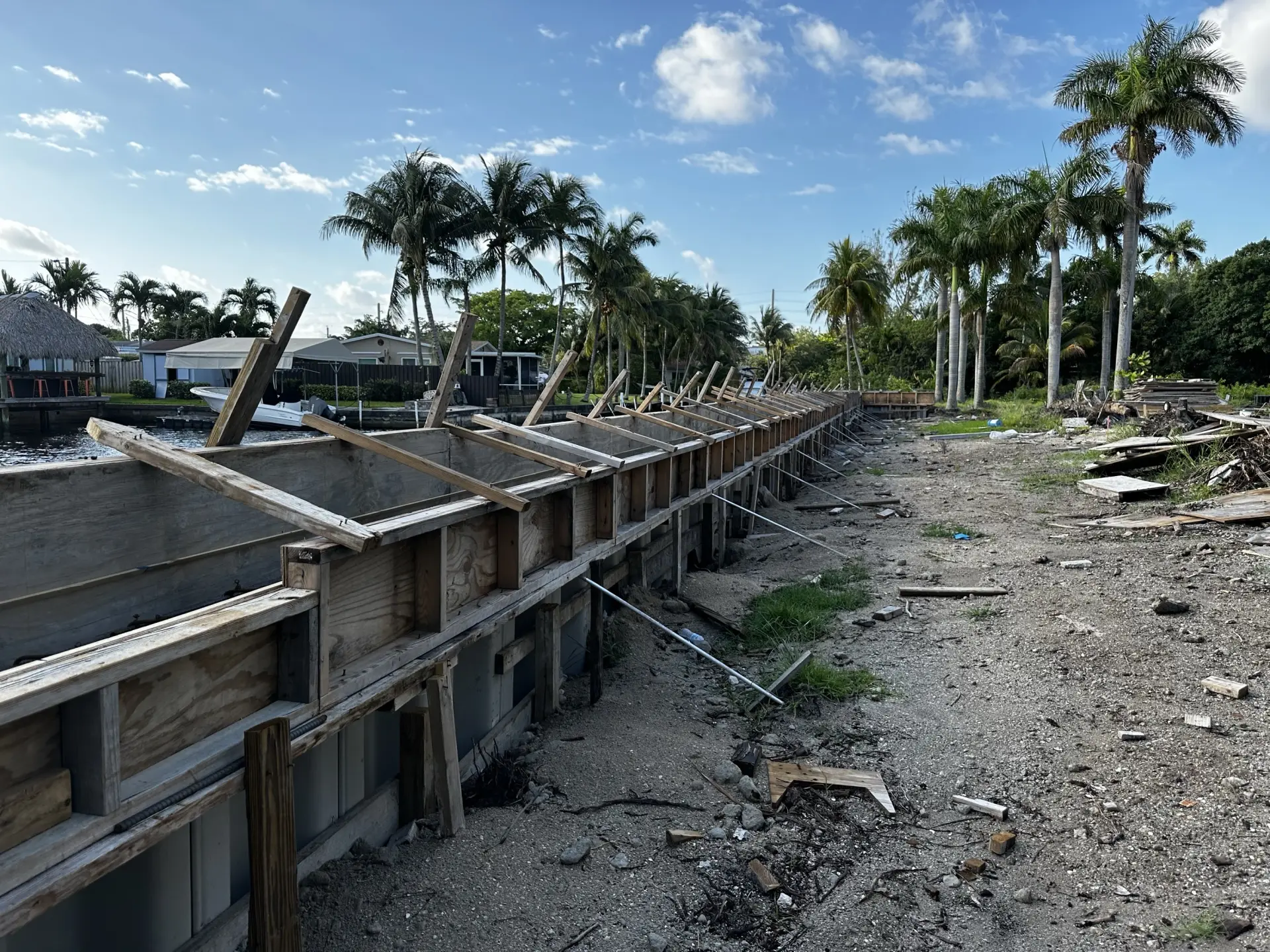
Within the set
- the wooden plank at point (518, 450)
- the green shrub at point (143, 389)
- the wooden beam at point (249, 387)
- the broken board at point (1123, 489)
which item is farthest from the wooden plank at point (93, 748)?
the green shrub at point (143, 389)

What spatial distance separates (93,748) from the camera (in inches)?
94.5

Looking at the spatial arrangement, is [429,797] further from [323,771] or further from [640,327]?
[640,327]

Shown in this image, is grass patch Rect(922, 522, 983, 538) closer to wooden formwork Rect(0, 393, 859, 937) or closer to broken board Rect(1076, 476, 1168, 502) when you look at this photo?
broken board Rect(1076, 476, 1168, 502)

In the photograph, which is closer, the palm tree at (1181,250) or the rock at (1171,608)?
the rock at (1171,608)

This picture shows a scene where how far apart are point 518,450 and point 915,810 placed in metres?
3.12

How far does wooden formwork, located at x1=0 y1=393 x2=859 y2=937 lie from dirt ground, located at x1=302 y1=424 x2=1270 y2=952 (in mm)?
630

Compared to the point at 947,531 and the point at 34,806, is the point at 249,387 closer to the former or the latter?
the point at 34,806

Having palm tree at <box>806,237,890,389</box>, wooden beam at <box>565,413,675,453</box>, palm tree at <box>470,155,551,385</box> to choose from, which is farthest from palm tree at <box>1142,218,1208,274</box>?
wooden beam at <box>565,413,675,453</box>

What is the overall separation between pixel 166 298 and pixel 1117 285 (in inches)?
3030

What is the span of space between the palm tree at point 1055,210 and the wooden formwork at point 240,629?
35.9m

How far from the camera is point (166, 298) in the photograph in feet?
266

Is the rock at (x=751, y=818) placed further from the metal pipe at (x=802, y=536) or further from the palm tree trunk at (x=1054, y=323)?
the palm tree trunk at (x=1054, y=323)

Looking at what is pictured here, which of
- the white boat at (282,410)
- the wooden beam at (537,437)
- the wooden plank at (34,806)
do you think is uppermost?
the wooden beam at (537,437)

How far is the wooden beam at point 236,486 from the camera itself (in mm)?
3254
